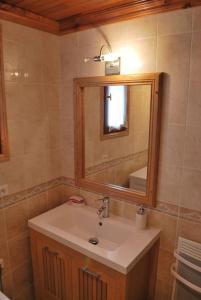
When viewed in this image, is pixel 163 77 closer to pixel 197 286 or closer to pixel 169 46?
pixel 169 46

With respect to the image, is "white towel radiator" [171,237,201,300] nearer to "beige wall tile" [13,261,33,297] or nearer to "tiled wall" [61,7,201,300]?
"tiled wall" [61,7,201,300]

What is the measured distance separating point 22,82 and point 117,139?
2.73ft

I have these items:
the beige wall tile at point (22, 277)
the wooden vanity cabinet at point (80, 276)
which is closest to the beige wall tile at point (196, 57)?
the wooden vanity cabinet at point (80, 276)

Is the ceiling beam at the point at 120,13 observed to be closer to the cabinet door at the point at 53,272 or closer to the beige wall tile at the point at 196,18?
the beige wall tile at the point at 196,18

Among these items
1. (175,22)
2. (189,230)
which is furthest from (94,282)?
(175,22)

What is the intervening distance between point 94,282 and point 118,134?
3.40 ft

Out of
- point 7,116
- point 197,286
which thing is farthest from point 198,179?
point 7,116

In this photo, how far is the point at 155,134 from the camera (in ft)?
4.96

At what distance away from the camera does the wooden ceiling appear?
55.3 inches

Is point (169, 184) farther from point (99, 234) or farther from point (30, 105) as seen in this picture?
point (30, 105)

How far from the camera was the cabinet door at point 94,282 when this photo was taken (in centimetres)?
138

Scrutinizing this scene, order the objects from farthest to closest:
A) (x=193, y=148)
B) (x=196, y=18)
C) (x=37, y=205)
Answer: (x=37, y=205) → (x=193, y=148) → (x=196, y=18)

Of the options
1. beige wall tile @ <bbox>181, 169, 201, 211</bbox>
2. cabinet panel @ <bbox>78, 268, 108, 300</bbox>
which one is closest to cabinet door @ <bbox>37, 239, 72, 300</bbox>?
cabinet panel @ <bbox>78, 268, 108, 300</bbox>

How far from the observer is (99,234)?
1.81 m
